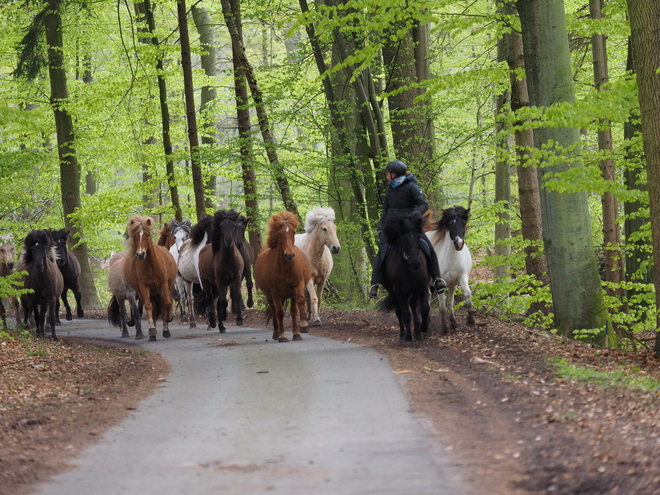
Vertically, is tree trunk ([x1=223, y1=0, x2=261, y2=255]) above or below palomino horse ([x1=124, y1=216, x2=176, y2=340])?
above

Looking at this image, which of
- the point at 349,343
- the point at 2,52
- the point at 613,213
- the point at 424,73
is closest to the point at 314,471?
the point at 349,343

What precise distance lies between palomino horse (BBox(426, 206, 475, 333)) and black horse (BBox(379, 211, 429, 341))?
0.74 meters

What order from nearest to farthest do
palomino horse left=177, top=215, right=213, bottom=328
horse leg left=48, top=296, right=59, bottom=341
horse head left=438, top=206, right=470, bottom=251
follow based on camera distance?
horse head left=438, top=206, right=470, bottom=251 < horse leg left=48, top=296, right=59, bottom=341 < palomino horse left=177, top=215, right=213, bottom=328

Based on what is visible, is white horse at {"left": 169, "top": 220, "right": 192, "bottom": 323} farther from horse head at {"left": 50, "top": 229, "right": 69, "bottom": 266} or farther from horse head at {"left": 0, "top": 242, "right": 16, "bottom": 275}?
horse head at {"left": 0, "top": 242, "right": 16, "bottom": 275}

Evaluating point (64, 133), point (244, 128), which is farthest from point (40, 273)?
point (64, 133)

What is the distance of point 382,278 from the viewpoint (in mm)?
13516

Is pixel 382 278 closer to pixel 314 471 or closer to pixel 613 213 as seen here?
pixel 613 213

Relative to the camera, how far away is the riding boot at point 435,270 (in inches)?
518

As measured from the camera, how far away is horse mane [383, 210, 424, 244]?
13008 mm

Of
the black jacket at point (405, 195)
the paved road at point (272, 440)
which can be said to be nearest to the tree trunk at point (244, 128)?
the black jacket at point (405, 195)

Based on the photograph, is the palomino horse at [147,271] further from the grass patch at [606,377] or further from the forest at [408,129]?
the grass patch at [606,377]

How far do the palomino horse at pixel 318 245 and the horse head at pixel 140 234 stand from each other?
3263 mm

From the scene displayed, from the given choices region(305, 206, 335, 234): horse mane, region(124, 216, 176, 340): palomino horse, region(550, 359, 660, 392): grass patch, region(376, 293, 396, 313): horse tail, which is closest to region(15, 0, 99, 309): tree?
region(124, 216, 176, 340): palomino horse

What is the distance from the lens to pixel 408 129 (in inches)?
778
